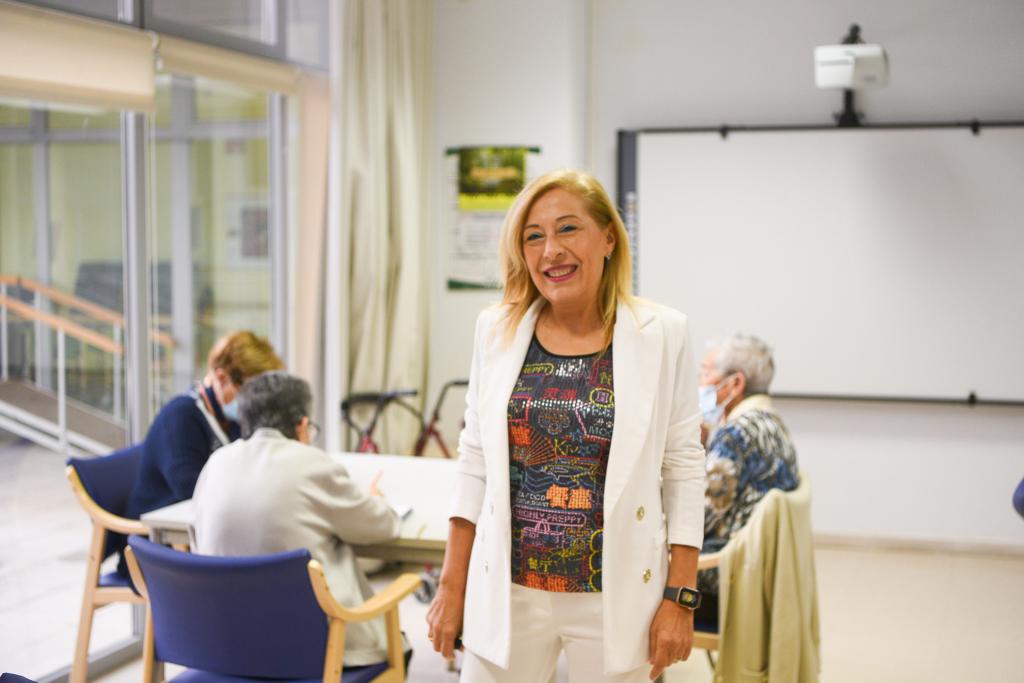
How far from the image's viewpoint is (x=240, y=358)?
10.6 feet

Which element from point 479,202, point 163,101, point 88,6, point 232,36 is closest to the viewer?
point 88,6

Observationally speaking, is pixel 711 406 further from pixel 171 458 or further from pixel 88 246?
pixel 88 246

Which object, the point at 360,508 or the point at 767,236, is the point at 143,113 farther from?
the point at 767,236

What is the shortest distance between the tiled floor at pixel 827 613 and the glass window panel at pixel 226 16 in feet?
5.55

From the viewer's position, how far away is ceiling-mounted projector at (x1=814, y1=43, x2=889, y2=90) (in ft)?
14.4

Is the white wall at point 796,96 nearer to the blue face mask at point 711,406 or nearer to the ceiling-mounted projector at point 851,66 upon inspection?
the ceiling-mounted projector at point 851,66

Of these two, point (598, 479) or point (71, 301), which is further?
point (71, 301)

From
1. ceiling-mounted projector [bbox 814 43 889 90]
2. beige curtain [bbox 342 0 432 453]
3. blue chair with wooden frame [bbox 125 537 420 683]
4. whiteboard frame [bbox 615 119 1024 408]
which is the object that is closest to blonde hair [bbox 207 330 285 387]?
blue chair with wooden frame [bbox 125 537 420 683]

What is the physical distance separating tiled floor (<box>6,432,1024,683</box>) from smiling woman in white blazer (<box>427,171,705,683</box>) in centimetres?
177

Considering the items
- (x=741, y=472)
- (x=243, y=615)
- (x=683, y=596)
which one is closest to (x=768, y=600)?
(x=741, y=472)

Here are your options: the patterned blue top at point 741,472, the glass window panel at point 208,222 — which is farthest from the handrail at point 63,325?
the patterned blue top at point 741,472

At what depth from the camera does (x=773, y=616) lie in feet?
8.44

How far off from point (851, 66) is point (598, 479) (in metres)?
3.33

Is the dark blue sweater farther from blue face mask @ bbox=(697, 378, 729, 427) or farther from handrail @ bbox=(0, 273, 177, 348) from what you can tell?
blue face mask @ bbox=(697, 378, 729, 427)
